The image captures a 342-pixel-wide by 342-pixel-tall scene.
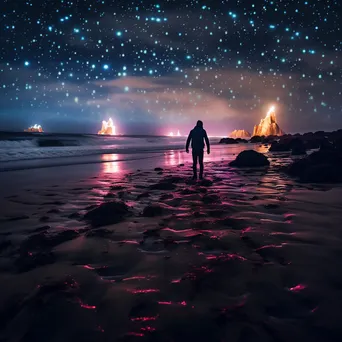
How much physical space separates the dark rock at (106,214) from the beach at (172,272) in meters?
0.02

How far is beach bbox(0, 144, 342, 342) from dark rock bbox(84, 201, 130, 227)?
0.02 meters

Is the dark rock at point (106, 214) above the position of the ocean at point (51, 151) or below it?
below

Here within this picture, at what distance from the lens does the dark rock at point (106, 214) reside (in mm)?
4371

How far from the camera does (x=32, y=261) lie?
2.99m

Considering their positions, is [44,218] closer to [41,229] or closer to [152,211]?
[41,229]

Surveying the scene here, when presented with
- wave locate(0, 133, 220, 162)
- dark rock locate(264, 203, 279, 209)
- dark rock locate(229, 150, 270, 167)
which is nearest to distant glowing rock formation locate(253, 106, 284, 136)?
wave locate(0, 133, 220, 162)

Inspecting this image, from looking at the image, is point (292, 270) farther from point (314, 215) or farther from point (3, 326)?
point (3, 326)

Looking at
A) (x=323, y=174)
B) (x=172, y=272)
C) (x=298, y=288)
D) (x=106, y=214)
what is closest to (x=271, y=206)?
(x=298, y=288)

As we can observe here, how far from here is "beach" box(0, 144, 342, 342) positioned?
190cm

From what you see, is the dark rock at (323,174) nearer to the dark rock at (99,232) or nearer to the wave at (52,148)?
the dark rock at (99,232)

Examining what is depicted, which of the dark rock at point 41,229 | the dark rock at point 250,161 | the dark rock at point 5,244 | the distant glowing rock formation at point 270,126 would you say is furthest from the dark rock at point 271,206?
the distant glowing rock formation at point 270,126

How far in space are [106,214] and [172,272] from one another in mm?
2240

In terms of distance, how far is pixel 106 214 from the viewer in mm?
4566

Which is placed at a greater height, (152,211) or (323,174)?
(323,174)
